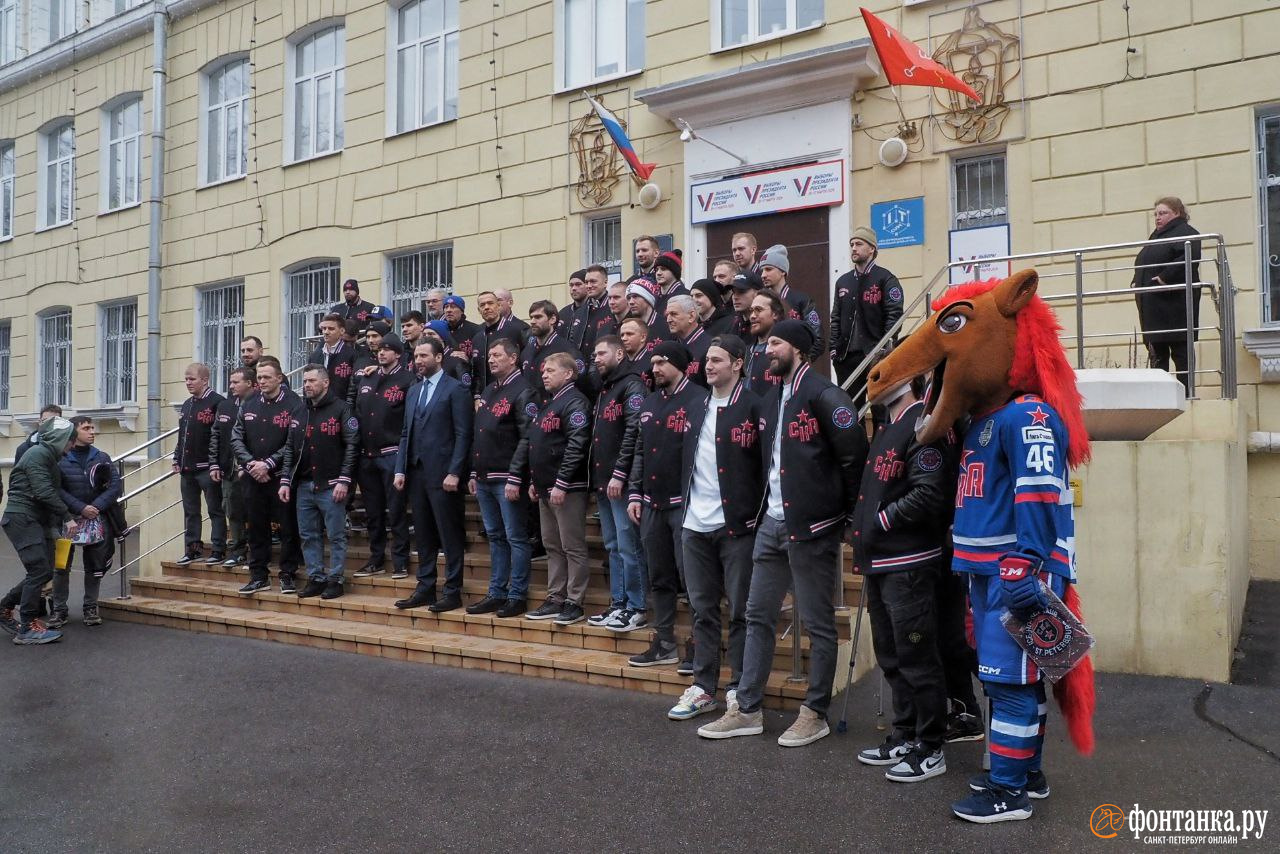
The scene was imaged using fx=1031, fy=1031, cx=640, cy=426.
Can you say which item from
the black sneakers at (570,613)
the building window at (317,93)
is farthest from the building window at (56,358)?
the black sneakers at (570,613)

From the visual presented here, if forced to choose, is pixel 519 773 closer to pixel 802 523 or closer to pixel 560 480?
pixel 802 523

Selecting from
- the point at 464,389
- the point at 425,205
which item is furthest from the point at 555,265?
the point at 464,389

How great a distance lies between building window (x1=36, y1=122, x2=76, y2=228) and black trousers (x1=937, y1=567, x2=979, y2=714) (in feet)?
61.1

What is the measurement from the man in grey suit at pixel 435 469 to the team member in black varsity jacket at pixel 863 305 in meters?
3.07

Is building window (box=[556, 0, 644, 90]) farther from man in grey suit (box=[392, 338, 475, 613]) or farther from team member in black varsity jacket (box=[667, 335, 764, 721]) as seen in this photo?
team member in black varsity jacket (box=[667, 335, 764, 721])

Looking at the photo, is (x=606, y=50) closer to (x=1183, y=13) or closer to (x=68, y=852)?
(x=1183, y=13)

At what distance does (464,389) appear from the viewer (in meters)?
8.08

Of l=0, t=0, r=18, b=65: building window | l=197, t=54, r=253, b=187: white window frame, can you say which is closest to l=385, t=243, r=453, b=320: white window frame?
l=197, t=54, r=253, b=187: white window frame

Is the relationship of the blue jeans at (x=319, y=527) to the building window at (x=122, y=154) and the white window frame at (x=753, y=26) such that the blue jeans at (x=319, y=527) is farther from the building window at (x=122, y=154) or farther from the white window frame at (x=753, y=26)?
the building window at (x=122, y=154)

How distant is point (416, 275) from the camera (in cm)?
1383

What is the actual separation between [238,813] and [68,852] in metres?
0.65

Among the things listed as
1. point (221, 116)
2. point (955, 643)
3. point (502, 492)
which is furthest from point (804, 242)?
point (221, 116)

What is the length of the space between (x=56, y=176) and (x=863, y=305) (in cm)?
1721

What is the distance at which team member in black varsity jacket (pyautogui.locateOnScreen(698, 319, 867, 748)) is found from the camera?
16.8 ft
